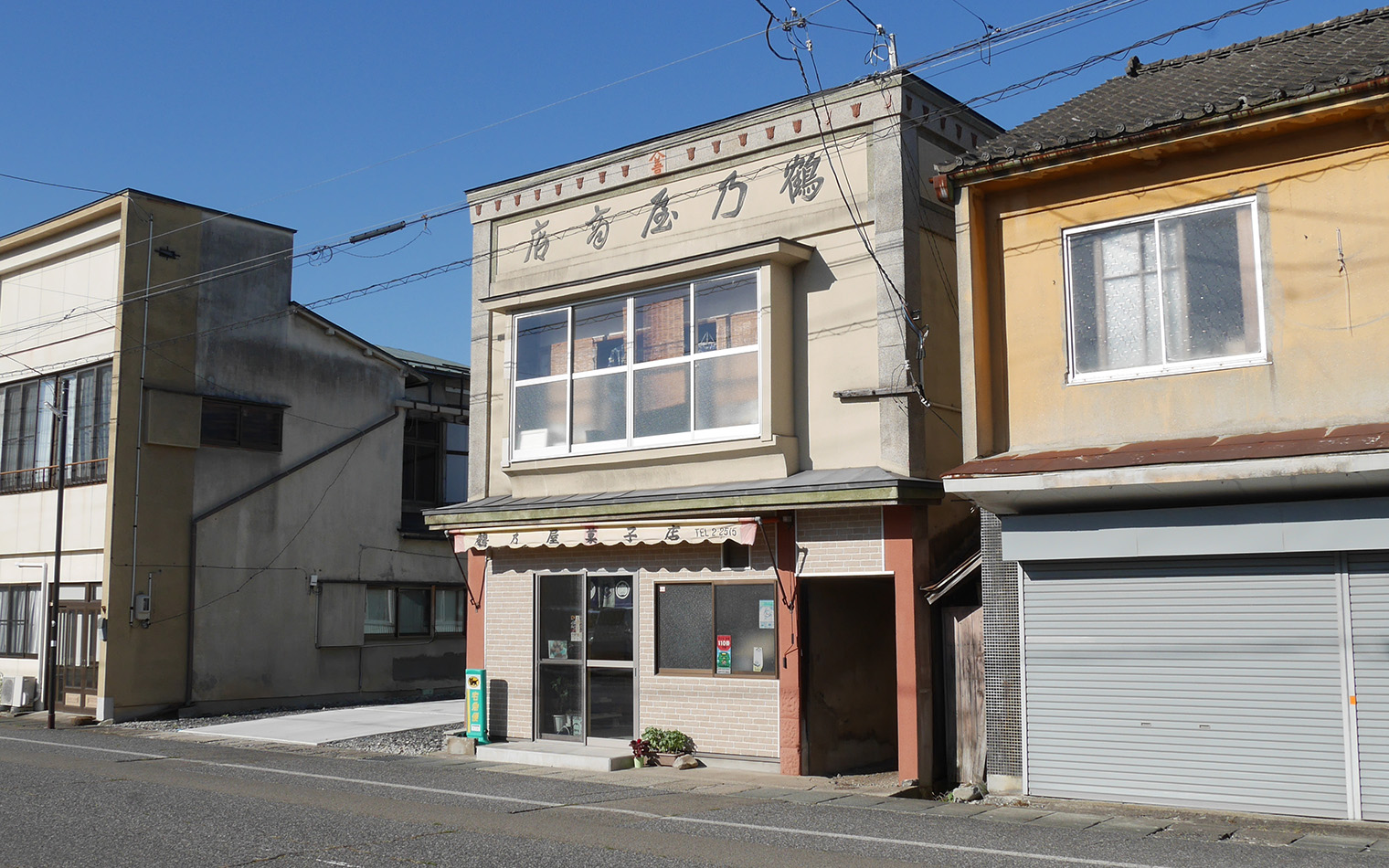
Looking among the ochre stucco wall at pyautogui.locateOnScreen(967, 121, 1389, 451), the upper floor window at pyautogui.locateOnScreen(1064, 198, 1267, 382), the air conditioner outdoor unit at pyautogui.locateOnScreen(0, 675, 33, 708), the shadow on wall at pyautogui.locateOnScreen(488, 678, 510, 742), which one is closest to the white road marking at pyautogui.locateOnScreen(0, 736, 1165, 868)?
the shadow on wall at pyautogui.locateOnScreen(488, 678, 510, 742)

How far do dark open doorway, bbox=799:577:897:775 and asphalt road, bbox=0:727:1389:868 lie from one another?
7.32 feet

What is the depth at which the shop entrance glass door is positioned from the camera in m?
16.0

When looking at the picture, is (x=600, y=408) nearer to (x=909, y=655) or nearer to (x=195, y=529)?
(x=909, y=655)

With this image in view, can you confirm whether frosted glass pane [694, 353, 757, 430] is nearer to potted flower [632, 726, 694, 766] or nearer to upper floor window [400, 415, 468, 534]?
potted flower [632, 726, 694, 766]

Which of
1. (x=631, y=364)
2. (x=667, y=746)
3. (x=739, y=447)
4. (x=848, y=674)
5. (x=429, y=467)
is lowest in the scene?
(x=667, y=746)

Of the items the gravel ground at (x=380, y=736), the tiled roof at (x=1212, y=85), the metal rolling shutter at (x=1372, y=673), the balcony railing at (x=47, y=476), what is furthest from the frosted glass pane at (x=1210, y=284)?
the balcony railing at (x=47, y=476)

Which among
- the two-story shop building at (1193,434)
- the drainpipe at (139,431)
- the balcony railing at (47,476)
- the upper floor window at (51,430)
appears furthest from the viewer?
the upper floor window at (51,430)

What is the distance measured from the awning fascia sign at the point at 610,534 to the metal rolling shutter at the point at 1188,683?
388cm

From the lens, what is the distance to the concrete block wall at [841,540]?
1382cm

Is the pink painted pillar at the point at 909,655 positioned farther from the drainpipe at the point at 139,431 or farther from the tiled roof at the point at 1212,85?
the drainpipe at the point at 139,431

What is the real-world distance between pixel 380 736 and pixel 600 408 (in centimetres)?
669

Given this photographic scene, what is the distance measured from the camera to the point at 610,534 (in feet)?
A: 51.3

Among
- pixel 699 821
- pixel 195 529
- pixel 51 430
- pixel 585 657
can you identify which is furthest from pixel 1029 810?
pixel 51 430

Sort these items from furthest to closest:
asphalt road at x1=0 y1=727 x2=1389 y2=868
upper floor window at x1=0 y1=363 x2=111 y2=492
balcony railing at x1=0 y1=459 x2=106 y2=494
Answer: upper floor window at x1=0 y1=363 x2=111 y2=492 < balcony railing at x1=0 y1=459 x2=106 y2=494 < asphalt road at x1=0 y1=727 x2=1389 y2=868
